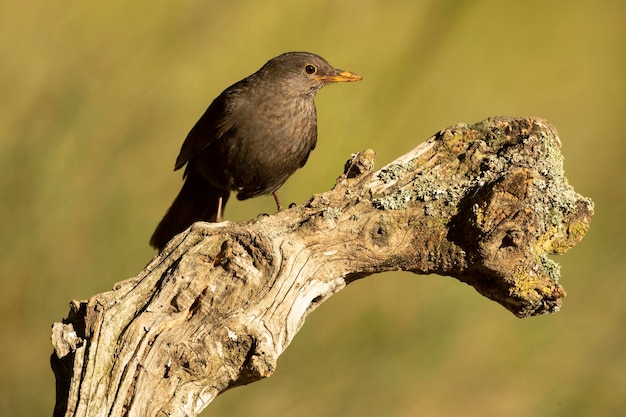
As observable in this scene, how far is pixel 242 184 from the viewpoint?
5.01 m

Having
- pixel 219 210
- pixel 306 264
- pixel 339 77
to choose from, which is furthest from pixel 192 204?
pixel 306 264

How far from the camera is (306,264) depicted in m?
3.42

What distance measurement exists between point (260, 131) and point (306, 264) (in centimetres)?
164

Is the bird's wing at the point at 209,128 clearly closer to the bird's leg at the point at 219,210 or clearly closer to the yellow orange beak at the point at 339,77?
the bird's leg at the point at 219,210

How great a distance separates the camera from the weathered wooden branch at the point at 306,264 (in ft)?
10.2

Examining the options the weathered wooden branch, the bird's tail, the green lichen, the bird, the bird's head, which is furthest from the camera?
the bird's tail

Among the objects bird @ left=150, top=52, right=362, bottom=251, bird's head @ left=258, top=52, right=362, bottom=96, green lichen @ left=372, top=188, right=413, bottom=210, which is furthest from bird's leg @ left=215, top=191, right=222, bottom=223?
green lichen @ left=372, top=188, right=413, bottom=210

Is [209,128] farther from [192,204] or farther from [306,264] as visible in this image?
[306,264]

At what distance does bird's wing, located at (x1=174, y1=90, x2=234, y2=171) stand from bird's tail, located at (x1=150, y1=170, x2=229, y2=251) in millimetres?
266

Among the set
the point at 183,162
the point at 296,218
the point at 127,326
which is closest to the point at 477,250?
the point at 296,218

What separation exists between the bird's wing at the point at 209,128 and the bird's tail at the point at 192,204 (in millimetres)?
266

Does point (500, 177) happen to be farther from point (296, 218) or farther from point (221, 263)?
point (221, 263)

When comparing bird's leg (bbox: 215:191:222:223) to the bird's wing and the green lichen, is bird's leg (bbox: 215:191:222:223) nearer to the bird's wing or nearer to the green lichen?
the bird's wing

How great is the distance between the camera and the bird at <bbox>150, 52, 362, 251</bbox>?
489cm
